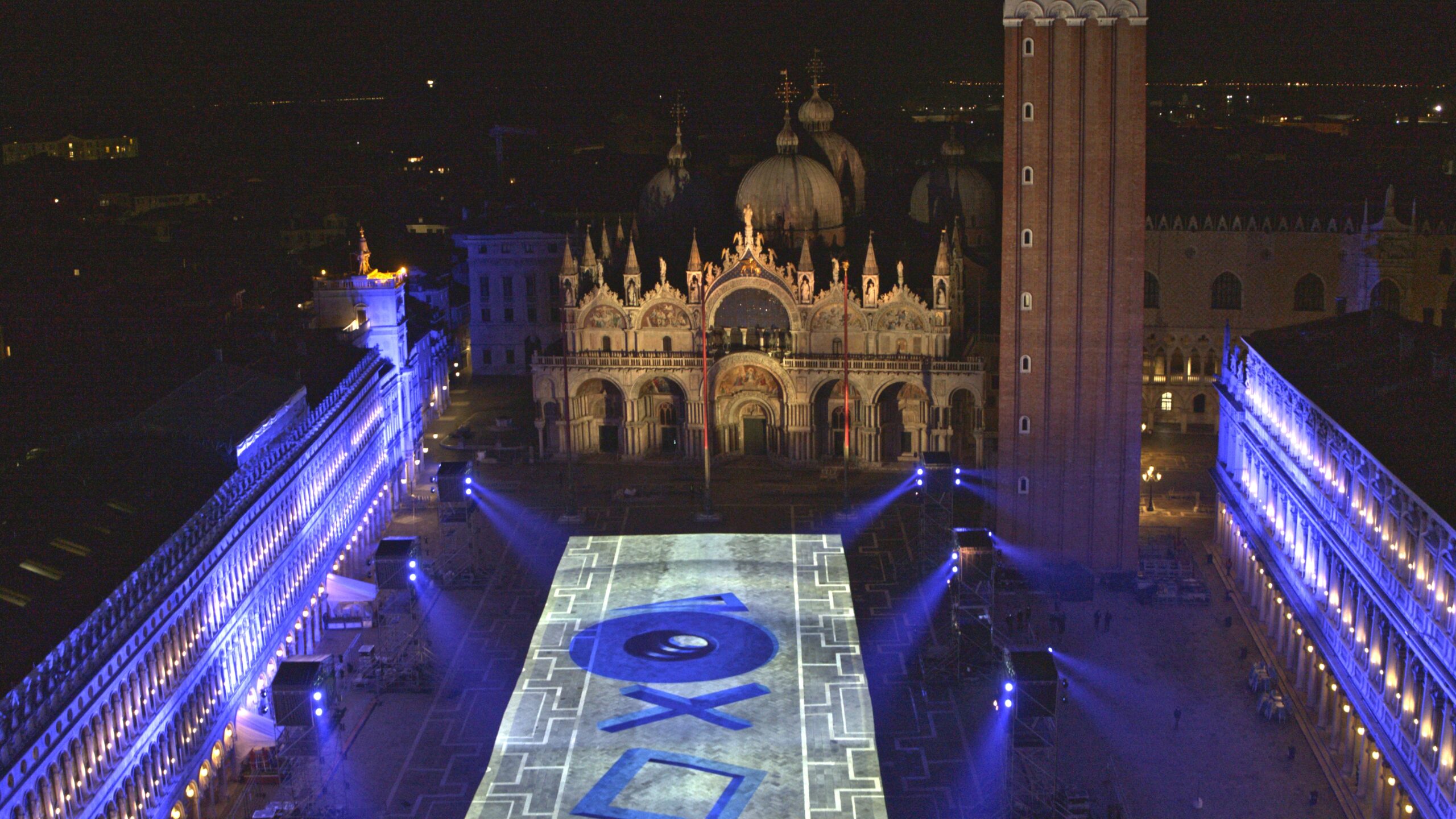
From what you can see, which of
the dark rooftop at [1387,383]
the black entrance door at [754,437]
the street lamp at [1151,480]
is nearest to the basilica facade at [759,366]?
the black entrance door at [754,437]

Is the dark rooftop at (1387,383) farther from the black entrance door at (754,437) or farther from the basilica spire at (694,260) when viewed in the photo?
the basilica spire at (694,260)

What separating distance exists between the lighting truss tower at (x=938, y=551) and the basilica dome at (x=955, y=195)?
1392 inches

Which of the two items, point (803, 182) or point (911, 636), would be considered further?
point (803, 182)

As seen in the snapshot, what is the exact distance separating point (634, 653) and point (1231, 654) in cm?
2803

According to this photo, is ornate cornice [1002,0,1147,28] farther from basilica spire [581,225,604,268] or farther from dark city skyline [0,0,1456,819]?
basilica spire [581,225,604,268]

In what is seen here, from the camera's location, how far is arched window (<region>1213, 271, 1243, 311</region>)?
113750mm

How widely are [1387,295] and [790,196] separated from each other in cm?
4080

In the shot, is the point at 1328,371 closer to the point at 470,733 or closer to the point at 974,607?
the point at 974,607

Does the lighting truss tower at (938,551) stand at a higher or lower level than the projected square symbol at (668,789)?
higher

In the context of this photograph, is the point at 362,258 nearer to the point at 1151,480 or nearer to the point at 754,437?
the point at 754,437

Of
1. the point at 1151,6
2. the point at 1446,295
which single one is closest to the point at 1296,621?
the point at 1446,295

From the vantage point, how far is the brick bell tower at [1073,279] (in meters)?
85.7

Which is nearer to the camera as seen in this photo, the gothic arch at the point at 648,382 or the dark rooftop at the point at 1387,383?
the dark rooftop at the point at 1387,383

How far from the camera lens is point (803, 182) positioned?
387 feet
